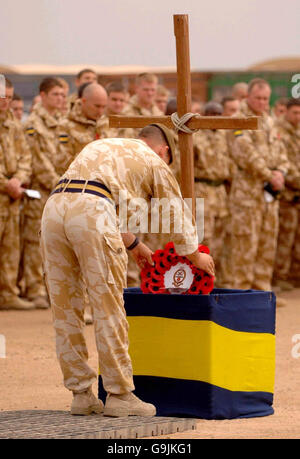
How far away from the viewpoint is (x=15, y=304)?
Answer: 35.9 feet

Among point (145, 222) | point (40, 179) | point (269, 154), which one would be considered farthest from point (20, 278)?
point (145, 222)

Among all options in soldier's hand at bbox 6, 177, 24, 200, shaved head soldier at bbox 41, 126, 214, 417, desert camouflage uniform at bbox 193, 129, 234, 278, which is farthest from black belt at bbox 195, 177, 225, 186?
shaved head soldier at bbox 41, 126, 214, 417

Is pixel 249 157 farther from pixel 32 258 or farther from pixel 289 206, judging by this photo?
pixel 32 258

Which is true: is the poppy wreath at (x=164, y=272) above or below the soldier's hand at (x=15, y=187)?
below

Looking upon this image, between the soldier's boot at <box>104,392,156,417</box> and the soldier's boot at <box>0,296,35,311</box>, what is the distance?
5545 millimetres

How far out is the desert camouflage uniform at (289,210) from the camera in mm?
12805

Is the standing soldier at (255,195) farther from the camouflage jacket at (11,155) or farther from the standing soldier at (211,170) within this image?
the camouflage jacket at (11,155)

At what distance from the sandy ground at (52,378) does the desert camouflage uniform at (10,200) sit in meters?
0.45

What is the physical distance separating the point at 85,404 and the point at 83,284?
0.61m

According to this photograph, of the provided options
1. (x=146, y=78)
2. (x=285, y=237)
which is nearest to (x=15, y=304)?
(x=146, y=78)

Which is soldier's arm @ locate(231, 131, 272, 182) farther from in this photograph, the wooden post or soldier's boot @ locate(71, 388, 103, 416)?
soldier's boot @ locate(71, 388, 103, 416)

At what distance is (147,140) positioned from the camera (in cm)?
569

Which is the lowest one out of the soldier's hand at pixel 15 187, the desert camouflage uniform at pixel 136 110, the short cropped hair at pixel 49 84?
the soldier's hand at pixel 15 187

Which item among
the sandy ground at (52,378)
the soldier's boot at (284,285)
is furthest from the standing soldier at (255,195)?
the soldier's boot at (284,285)
